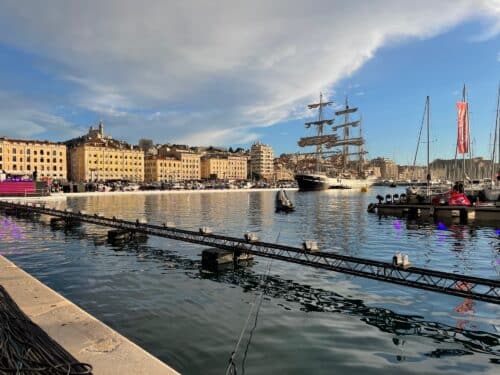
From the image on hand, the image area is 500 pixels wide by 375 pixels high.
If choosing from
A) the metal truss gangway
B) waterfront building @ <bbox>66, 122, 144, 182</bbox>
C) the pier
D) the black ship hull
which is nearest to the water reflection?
the metal truss gangway

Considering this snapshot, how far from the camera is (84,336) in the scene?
7742 millimetres

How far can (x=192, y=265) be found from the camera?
69.2 ft

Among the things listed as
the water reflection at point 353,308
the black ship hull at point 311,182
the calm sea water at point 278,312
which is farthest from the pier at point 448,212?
the black ship hull at point 311,182

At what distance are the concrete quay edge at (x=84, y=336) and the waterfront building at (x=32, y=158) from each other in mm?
156524

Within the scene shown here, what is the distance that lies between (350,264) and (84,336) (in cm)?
1588

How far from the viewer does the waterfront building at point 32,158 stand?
154 meters

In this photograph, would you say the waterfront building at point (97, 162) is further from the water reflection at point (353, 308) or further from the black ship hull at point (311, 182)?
the water reflection at point (353, 308)

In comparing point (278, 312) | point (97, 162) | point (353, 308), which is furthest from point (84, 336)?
point (97, 162)

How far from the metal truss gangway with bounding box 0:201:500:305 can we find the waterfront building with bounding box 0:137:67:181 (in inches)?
5226

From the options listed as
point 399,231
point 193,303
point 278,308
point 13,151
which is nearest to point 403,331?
point 278,308

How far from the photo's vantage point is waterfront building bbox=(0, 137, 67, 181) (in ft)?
506

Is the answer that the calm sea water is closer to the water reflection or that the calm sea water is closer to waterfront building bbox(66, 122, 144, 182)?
the water reflection

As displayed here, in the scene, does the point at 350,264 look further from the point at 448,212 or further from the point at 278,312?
the point at 448,212

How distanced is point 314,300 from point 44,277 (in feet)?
40.0
